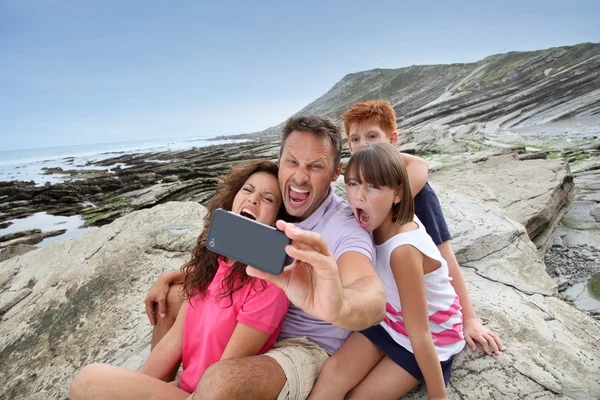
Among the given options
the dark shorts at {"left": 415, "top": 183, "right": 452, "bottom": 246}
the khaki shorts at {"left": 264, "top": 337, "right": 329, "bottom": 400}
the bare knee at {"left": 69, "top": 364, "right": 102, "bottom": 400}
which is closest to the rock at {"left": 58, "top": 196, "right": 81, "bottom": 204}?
the bare knee at {"left": 69, "top": 364, "right": 102, "bottom": 400}

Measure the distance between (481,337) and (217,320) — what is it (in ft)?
6.90

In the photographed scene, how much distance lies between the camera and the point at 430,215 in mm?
3012

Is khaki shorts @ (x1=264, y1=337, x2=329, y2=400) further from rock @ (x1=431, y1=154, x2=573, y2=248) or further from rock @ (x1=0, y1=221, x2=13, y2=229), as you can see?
rock @ (x1=0, y1=221, x2=13, y2=229)

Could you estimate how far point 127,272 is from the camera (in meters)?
4.66

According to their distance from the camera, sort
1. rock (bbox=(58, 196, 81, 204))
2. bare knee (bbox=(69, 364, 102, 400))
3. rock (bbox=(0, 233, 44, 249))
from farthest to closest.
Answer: rock (bbox=(58, 196, 81, 204)) → rock (bbox=(0, 233, 44, 249)) → bare knee (bbox=(69, 364, 102, 400))

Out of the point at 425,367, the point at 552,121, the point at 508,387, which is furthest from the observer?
the point at 552,121

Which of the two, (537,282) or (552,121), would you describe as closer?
(537,282)

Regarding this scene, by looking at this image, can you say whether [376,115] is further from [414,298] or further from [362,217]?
[414,298]

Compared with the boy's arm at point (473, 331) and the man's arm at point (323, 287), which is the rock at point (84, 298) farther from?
the boy's arm at point (473, 331)

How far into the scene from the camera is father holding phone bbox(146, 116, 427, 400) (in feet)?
4.64

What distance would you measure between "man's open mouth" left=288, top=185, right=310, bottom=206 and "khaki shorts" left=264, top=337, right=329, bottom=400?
38.7 inches

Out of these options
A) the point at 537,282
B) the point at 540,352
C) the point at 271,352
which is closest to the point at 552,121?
the point at 537,282

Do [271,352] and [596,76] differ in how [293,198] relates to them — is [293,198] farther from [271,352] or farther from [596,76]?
[596,76]

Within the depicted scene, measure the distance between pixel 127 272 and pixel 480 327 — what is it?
4525 mm
